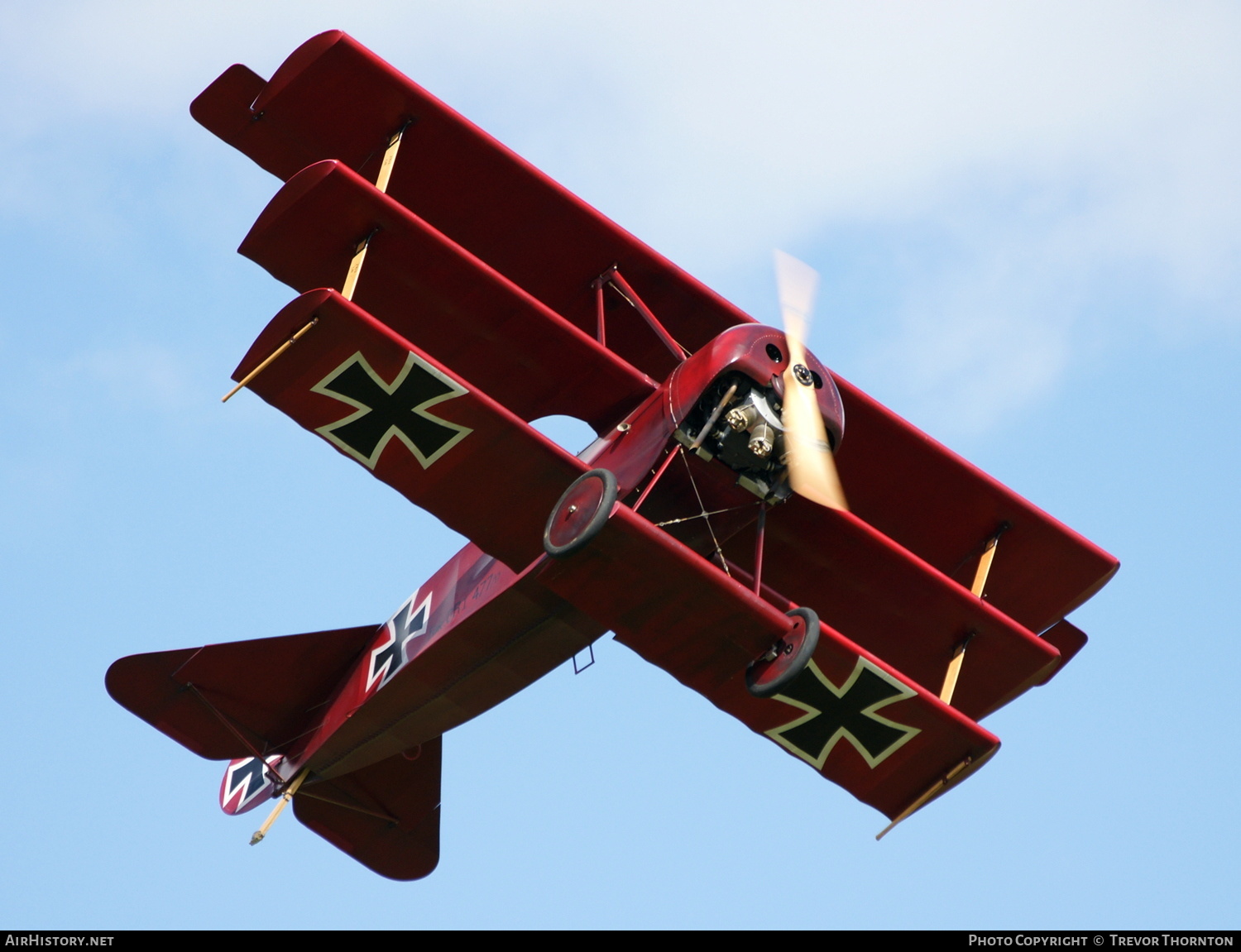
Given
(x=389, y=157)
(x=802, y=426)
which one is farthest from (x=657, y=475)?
(x=389, y=157)

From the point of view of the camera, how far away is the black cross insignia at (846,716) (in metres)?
12.4

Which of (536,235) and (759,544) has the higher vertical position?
(536,235)

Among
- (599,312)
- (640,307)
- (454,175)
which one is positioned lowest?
(599,312)

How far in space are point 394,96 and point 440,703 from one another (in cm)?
439

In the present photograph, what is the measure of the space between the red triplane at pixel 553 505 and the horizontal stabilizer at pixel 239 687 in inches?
0.9

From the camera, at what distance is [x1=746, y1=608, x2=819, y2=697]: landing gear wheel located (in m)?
11.7

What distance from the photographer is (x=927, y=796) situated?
13.0 meters

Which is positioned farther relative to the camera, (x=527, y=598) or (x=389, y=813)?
(x=389, y=813)

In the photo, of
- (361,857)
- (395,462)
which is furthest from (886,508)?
(361,857)

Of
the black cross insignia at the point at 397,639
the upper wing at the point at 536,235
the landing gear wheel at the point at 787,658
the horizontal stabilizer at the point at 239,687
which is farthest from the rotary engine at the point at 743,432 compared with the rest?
the horizontal stabilizer at the point at 239,687

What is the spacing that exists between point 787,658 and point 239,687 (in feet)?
16.5

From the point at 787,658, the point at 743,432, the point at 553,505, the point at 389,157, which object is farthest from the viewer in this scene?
the point at 389,157

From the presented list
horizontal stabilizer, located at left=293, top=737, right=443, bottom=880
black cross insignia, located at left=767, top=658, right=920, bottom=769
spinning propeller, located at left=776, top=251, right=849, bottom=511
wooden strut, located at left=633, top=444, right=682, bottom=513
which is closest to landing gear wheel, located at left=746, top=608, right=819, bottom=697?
black cross insignia, located at left=767, top=658, right=920, bottom=769

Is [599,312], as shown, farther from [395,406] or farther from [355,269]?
[395,406]
